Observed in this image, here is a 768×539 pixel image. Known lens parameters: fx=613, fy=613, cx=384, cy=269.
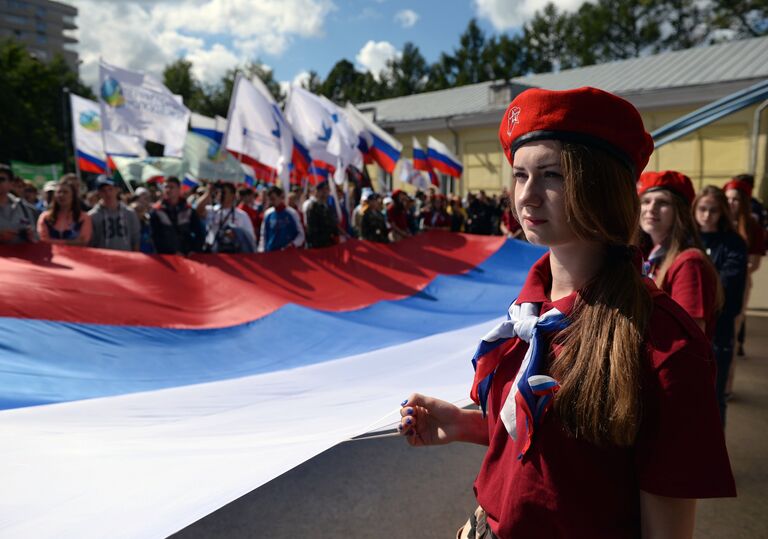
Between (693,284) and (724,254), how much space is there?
1487mm

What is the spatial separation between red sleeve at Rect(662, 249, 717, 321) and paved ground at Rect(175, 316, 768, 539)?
1444 millimetres

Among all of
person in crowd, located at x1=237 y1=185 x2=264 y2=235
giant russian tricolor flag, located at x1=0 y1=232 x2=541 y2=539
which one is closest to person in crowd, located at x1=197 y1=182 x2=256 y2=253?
giant russian tricolor flag, located at x1=0 y1=232 x2=541 y2=539

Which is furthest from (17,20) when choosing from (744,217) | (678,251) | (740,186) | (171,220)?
(678,251)

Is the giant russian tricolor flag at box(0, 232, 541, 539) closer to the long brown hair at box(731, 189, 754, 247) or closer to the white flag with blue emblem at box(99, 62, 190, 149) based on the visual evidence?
the long brown hair at box(731, 189, 754, 247)

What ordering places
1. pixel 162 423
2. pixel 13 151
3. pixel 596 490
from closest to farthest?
pixel 596 490 → pixel 162 423 → pixel 13 151

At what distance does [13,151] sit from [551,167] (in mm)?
52107

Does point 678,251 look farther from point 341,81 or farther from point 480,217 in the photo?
point 341,81

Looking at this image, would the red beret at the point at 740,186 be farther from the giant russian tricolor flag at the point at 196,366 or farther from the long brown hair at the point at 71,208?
the long brown hair at the point at 71,208

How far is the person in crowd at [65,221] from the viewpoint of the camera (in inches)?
232

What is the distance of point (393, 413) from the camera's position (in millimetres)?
2332

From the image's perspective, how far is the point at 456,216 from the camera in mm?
18062

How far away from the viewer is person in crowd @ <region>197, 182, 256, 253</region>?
759 cm

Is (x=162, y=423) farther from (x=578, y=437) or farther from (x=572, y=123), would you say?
(x=572, y=123)

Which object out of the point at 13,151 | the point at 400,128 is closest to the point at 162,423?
the point at 400,128
